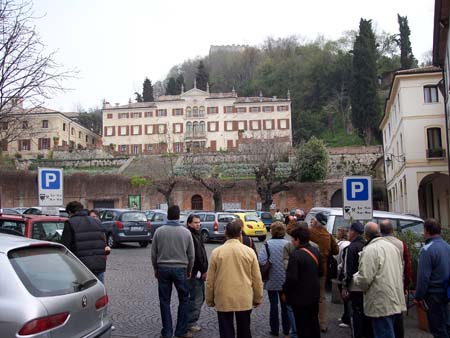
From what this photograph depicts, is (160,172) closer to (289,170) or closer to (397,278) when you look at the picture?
(289,170)

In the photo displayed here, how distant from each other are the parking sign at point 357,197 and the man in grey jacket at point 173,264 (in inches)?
170

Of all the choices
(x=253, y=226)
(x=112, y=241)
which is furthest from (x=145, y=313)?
(x=253, y=226)

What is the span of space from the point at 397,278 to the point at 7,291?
456 centimetres

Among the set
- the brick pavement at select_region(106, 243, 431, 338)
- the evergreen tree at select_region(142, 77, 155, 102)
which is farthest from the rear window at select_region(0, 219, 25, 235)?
the evergreen tree at select_region(142, 77, 155, 102)

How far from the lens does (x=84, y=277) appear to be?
17.9 ft

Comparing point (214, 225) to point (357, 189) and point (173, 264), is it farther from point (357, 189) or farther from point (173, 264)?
point (173, 264)

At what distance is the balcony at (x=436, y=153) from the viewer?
3309 centimetres

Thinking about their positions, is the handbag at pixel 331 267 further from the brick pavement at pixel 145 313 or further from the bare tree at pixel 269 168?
the bare tree at pixel 269 168

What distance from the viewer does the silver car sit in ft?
13.9

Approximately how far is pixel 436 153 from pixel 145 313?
2931 cm

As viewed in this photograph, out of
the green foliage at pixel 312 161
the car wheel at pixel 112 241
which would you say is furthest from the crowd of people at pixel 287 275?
the green foliage at pixel 312 161

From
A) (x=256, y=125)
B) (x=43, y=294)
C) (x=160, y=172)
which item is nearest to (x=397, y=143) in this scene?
(x=160, y=172)

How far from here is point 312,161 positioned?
49.8 m

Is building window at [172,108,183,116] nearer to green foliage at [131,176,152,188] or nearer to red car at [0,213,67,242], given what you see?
green foliage at [131,176,152,188]
